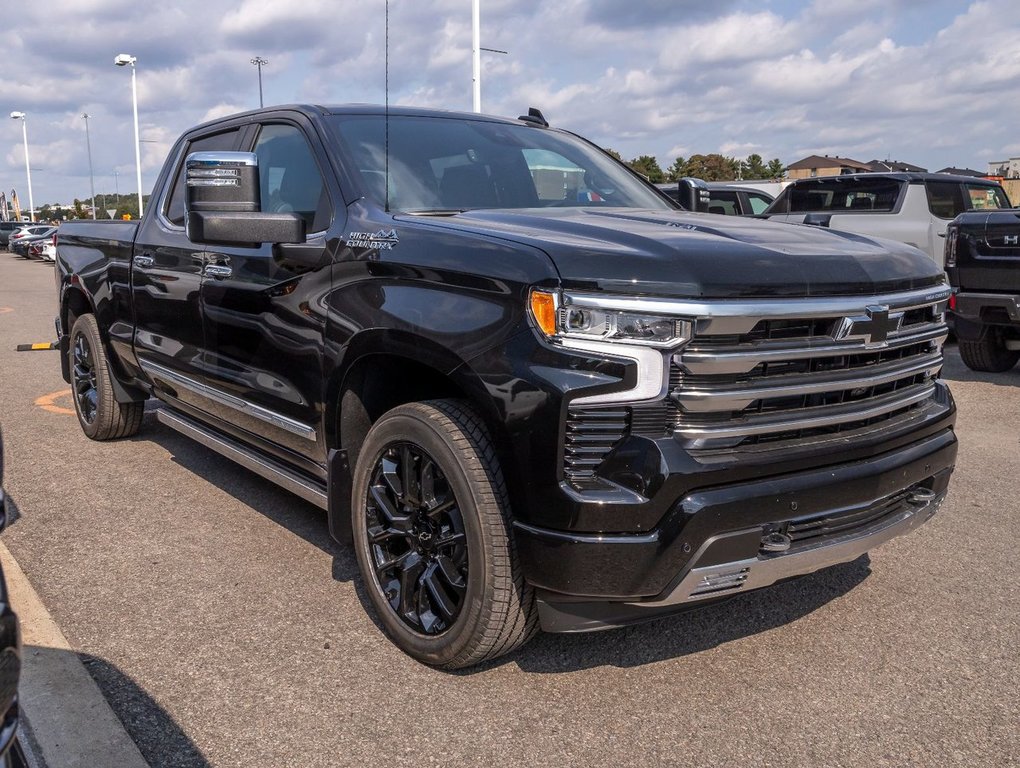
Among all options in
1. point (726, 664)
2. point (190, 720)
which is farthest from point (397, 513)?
point (726, 664)

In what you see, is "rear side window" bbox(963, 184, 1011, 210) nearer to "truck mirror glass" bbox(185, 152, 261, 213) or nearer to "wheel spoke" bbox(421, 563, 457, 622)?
"truck mirror glass" bbox(185, 152, 261, 213)

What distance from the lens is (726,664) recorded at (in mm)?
3174

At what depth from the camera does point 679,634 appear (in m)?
3.41

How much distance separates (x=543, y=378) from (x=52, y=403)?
6372 millimetres

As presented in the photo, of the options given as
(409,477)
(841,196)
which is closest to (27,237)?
(841,196)

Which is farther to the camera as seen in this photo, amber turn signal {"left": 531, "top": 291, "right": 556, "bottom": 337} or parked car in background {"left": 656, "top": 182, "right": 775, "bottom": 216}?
parked car in background {"left": 656, "top": 182, "right": 775, "bottom": 216}

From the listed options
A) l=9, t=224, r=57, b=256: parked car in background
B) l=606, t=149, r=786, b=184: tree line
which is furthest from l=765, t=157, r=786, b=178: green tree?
l=9, t=224, r=57, b=256: parked car in background

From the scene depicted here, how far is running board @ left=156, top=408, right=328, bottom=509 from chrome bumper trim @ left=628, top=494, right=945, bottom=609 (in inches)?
60.7

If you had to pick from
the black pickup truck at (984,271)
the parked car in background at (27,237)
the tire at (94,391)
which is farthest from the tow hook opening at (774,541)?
the parked car in background at (27,237)

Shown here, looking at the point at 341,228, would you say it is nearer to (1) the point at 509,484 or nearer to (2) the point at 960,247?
(1) the point at 509,484

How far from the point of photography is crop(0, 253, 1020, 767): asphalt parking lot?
270 cm

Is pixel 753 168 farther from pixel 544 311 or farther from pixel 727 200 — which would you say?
pixel 544 311

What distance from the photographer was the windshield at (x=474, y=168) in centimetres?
373

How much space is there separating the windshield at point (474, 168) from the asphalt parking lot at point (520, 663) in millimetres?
1629
